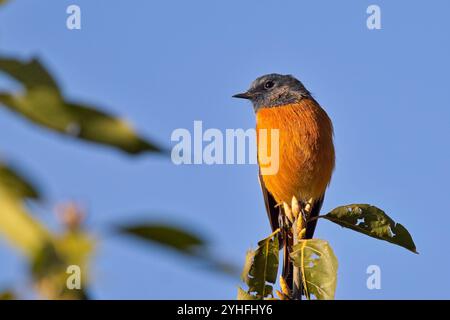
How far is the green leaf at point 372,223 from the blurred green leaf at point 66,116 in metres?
3.47

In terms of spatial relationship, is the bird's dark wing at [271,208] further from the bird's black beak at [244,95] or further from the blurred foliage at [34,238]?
the blurred foliage at [34,238]

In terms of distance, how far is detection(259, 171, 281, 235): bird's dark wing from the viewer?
7542 mm

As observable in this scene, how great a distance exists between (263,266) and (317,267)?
41 cm

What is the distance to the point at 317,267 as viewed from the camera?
376 cm

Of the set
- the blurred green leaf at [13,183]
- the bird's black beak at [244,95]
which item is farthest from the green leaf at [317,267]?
the bird's black beak at [244,95]

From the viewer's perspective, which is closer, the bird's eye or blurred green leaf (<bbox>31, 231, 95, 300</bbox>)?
blurred green leaf (<bbox>31, 231, 95, 300</bbox>)

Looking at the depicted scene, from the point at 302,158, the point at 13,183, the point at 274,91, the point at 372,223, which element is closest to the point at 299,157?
the point at 302,158

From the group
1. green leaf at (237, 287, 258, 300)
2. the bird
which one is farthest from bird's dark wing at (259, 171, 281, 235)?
green leaf at (237, 287, 258, 300)

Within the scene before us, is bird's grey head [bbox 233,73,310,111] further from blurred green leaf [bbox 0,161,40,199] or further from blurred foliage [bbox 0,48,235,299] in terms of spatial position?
blurred green leaf [bbox 0,161,40,199]

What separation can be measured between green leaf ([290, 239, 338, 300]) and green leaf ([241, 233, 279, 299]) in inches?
5.6

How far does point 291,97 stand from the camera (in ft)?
28.4

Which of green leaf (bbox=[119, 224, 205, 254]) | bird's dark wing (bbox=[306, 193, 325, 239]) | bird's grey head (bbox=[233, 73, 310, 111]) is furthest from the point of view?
bird's grey head (bbox=[233, 73, 310, 111])

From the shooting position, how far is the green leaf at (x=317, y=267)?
137 inches
